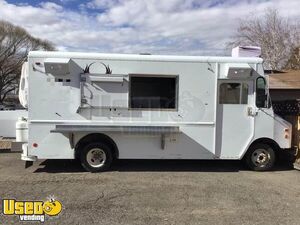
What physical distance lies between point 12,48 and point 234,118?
173 ft

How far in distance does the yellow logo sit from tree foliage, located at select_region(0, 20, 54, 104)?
52445 mm

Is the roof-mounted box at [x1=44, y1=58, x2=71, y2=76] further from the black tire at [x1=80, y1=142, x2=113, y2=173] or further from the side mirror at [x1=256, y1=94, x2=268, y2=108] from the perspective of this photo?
the side mirror at [x1=256, y1=94, x2=268, y2=108]

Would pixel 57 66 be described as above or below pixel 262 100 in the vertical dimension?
above

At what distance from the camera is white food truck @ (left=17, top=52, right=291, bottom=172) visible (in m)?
7.95

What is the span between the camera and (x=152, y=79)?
26.6 ft

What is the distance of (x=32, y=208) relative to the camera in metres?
5.76

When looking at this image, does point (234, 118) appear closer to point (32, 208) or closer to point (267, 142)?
point (267, 142)

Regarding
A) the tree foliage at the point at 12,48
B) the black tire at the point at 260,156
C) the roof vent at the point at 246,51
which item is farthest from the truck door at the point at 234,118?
the tree foliage at the point at 12,48

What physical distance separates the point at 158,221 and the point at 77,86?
388 centimetres

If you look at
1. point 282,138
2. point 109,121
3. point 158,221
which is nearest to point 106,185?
point 109,121

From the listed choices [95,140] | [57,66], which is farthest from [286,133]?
[57,66]

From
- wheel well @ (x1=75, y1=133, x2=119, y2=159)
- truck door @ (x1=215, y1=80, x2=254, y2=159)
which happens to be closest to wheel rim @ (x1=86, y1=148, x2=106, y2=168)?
wheel well @ (x1=75, y1=133, x2=119, y2=159)

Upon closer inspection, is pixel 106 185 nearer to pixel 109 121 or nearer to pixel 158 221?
pixel 109 121

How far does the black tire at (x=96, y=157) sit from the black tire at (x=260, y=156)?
330 cm
